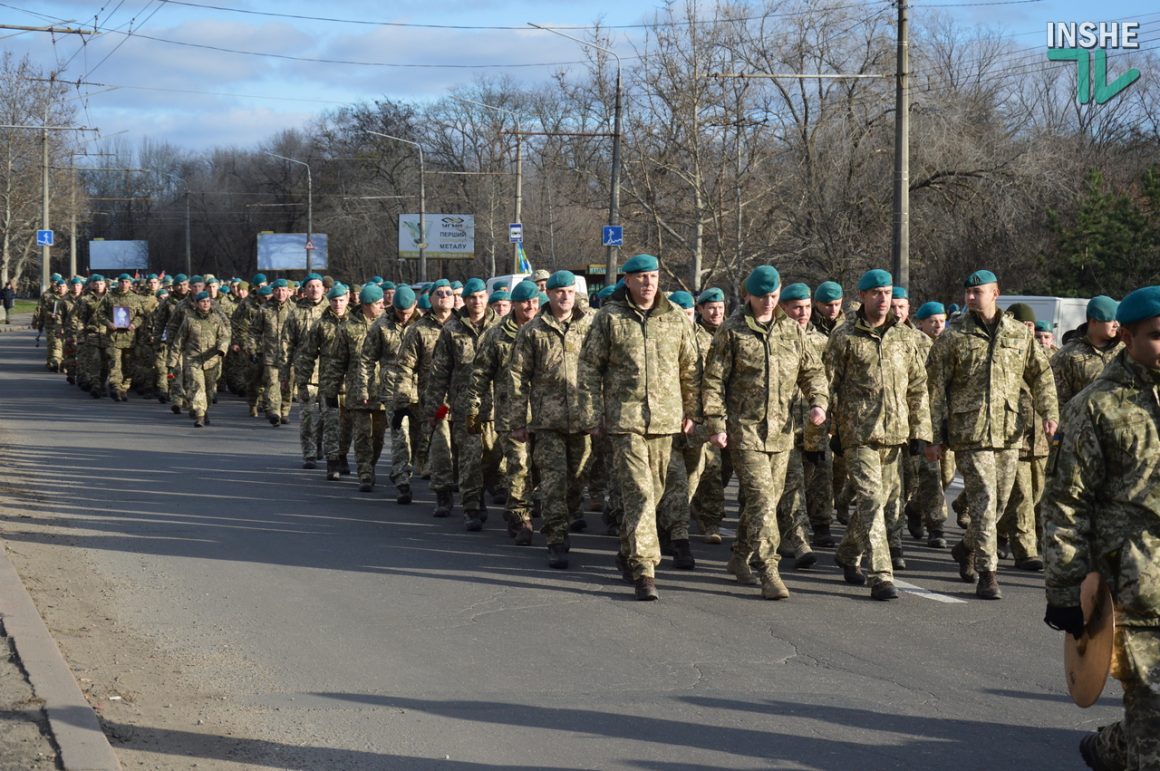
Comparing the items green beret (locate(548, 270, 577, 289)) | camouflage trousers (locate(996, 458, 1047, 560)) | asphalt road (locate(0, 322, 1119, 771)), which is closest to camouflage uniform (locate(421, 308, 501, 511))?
asphalt road (locate(0, 322, 1119, 771))

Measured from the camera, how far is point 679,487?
1052cm

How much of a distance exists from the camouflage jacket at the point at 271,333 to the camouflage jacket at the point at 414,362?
7.61m

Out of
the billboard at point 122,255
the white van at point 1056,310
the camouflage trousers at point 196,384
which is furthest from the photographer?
the billboard at point 122,255

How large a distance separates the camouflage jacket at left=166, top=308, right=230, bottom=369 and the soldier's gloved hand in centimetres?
1805

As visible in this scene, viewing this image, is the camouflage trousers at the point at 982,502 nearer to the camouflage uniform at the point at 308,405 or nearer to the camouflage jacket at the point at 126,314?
the camouflage uniform at the point at 308,405

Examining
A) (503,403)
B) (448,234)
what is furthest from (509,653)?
(448,234)

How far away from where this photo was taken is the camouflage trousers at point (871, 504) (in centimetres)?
913

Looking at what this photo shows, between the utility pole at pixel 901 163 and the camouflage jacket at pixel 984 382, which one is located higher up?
the utility pole at pixel 901 163

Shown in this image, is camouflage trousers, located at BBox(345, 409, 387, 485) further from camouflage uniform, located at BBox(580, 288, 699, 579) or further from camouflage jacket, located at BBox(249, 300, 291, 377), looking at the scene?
camouflage jacket, located at BBox(249, 300, 291, 377)

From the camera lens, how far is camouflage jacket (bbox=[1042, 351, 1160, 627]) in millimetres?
4586

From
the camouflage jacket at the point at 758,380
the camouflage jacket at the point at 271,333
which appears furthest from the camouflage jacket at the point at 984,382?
the camouflage jacket at the point at 271,333

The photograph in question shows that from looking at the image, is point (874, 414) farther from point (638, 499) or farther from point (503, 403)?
point (503, 403)

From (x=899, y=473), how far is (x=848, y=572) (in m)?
0.76

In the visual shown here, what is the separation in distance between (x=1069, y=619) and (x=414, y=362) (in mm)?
9483
